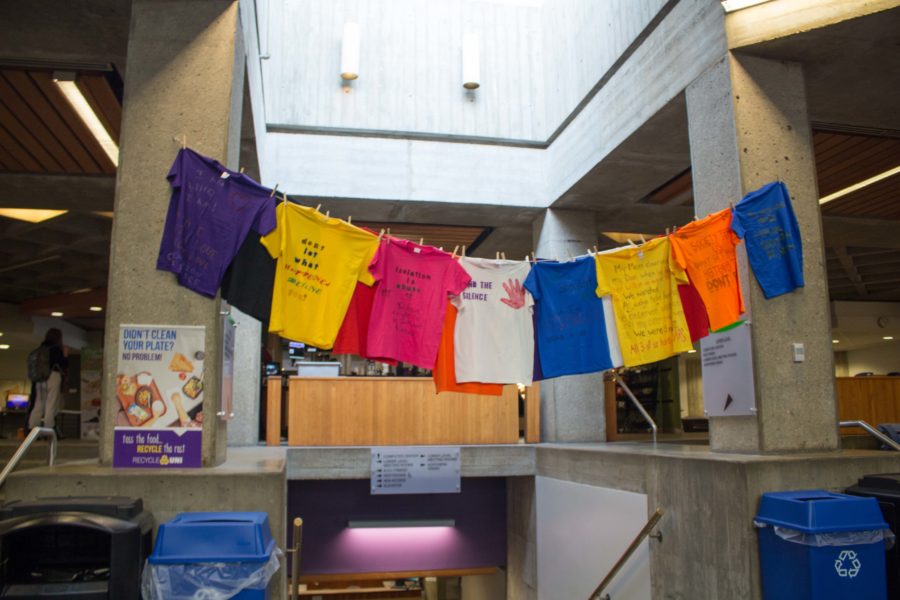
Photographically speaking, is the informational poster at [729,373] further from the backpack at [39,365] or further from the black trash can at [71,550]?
the backpack at [39,365]

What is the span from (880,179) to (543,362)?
247 inches

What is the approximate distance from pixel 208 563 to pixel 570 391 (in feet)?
23.4

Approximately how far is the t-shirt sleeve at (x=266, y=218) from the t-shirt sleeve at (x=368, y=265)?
0.79 metres

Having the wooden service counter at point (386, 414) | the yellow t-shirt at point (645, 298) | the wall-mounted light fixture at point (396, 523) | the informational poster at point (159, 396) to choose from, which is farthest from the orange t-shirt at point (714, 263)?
the wall-mounted light fixture at point (396, 523)

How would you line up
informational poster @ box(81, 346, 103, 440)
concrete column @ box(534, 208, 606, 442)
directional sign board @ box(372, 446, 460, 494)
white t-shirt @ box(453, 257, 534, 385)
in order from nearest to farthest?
white t-shirt @ box(453, 257, 534, 385) < directional sign board @ box(372, 446, 460, 494) < concrete column @ box(534, 208, 606, 442) < informational poster @ box(81, 346, 103, 440)

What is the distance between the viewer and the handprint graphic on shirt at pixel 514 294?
6.43m

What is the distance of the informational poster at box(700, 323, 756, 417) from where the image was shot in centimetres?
573

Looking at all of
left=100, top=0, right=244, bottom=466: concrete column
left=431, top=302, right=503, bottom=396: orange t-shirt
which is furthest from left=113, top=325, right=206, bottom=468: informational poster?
left=431, top=302, right=503, bottom=396: orange t-shirt

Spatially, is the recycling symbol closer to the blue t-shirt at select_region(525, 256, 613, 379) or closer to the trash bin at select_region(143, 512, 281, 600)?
the blue t-shirt at select_region(525, 256, 613, 379)

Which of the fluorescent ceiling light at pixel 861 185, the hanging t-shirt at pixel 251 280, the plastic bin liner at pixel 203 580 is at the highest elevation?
the fluorescent ceiling light at pixel 861 185

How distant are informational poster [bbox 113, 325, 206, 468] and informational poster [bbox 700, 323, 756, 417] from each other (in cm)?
404

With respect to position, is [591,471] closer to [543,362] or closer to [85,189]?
[543,362]

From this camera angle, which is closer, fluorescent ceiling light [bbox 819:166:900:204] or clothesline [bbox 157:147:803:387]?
clothesline [bbox 157:147:803:387]

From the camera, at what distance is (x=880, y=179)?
969 cm
